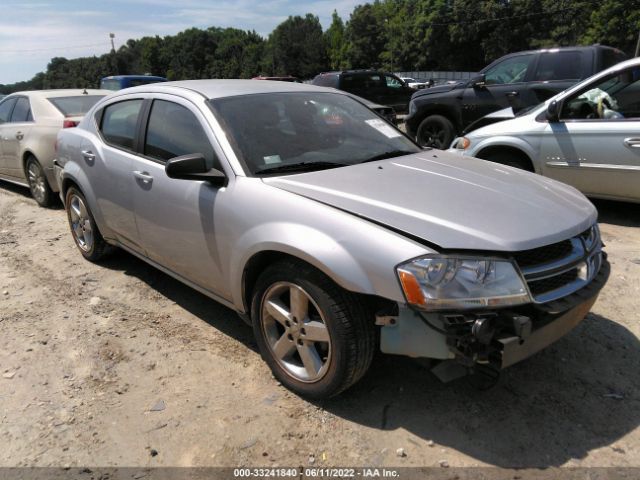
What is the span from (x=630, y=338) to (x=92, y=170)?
13.7ft

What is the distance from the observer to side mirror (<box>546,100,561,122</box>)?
5.56 meters

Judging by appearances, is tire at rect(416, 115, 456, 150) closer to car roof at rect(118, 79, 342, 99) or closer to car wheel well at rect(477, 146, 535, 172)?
car wheel well at rect(477, 146, 535, 172)

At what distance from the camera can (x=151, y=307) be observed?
160 inches

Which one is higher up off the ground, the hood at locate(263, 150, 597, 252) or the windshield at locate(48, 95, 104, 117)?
the windshield at locate(48, 95, 104, 117)

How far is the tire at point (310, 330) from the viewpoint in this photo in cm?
245

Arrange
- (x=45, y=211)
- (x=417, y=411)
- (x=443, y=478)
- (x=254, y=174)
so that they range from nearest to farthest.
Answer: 1. (x=443, y=478)
2. (x=417, y=411)
3. (x=254, y=174)
4. (x=45, y=211)

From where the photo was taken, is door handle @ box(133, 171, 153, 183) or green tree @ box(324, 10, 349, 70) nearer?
door handle @ box(133, 171, 153, 183)

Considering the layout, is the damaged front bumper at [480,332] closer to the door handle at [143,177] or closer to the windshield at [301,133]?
the windshield at [301,133]

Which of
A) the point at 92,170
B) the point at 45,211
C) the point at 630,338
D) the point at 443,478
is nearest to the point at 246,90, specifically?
the point at 92,170

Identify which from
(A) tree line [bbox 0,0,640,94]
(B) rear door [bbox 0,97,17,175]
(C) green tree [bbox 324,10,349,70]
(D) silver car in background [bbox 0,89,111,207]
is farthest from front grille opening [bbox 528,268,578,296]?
(C) green tree [bbox 324,10,349,70]

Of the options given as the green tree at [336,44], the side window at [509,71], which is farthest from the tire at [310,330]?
the green tree at [336,44]

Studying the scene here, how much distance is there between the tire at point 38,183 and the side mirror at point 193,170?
197 inches

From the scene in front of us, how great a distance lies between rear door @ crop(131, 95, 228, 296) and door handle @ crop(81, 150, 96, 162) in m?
0.76

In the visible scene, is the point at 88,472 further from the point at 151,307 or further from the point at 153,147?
the point at 153,147
